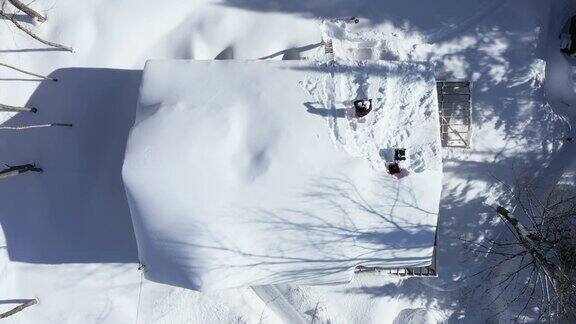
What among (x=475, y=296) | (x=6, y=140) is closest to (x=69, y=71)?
(x=6, y=140)

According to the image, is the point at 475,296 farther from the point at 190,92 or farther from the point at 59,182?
the point at 59,182

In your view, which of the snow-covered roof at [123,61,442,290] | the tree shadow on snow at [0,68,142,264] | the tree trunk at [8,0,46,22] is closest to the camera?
the snow-covered roof at [123,61,442,290]

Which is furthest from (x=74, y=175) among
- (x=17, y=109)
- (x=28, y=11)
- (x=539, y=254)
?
(x=539, y=254)

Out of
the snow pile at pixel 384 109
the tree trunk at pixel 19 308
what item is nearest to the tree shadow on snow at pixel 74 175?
the tree trunk at pixel 19 308

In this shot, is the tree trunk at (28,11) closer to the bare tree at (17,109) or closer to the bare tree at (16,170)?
the bare tree at (17,109)

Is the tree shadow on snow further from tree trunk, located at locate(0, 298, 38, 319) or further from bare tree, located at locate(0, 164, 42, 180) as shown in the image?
tree trunk, located at locate(0, 298, 38, 319)

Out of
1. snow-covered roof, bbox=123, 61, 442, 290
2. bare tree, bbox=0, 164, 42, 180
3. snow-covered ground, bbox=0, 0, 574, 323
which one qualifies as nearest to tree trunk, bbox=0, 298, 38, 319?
snow-covered ground, bbox=0, 0, 574, 323
